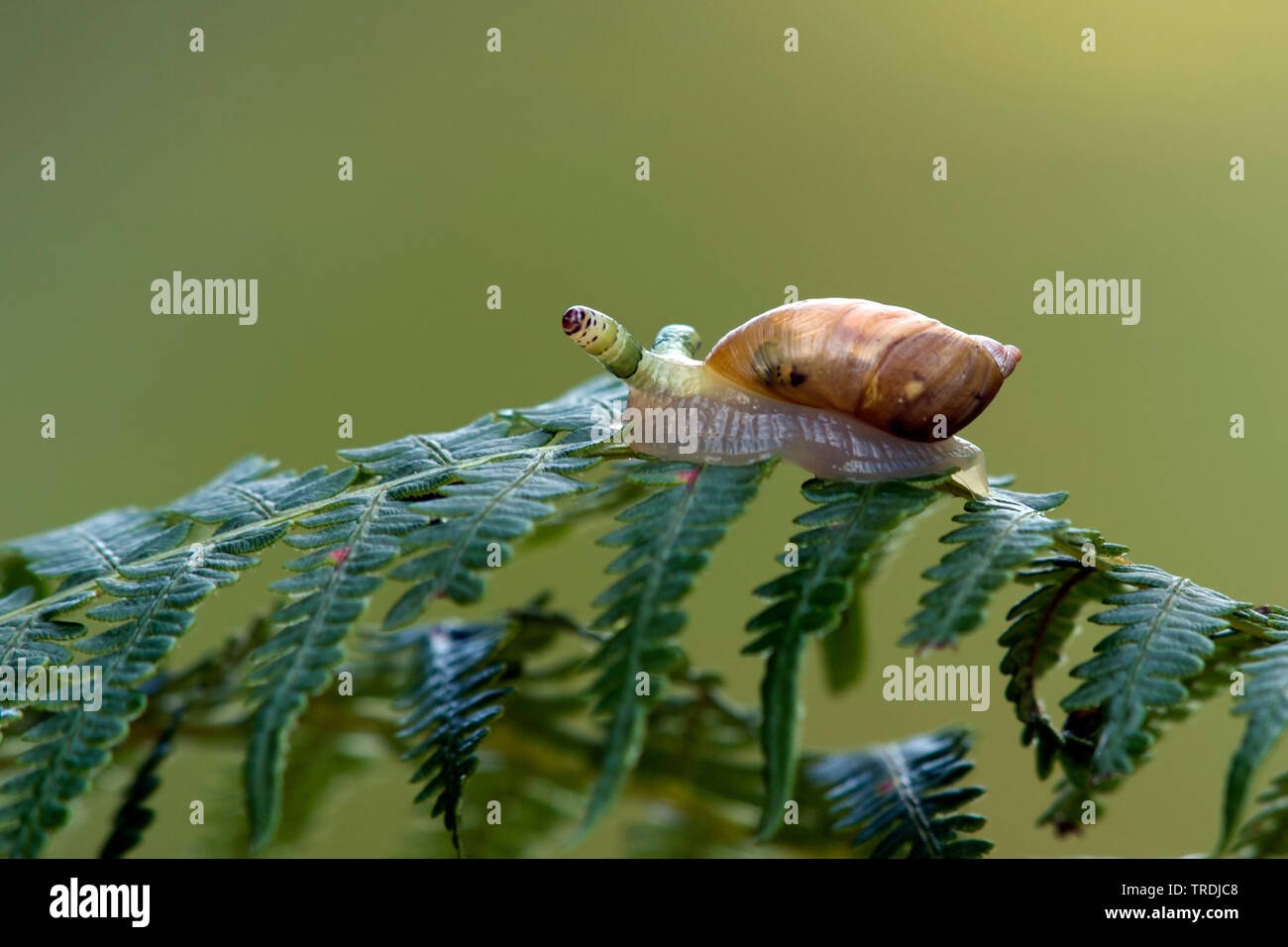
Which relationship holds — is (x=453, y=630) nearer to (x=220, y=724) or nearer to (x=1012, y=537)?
(x=220, y=724)

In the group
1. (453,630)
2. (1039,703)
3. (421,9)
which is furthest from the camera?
(421,9)

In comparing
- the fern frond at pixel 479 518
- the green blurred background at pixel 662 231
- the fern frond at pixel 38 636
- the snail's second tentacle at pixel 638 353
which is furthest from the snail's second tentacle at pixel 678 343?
the green blurred background at pixel 662 231

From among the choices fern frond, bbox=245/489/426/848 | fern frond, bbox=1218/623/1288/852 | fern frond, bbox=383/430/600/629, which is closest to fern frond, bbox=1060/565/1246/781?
fern frond, bbox=1218/623/1288/852

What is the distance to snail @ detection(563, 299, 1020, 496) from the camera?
3.30ft

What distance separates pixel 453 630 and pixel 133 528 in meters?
0.41

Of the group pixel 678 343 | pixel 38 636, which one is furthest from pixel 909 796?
pixel 38 636

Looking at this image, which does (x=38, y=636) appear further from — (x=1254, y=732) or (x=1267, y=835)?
(x=1267, y=835)

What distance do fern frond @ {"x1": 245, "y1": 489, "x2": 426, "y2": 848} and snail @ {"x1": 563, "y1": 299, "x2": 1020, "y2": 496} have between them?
0.93 feet

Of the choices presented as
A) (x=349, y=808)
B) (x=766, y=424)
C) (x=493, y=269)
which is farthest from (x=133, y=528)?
(x=493, y=269)

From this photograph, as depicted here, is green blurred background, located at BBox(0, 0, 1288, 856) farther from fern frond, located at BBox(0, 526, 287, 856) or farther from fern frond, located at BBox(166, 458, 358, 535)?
fern frond, located at BBox(0, 526, 287, 856)

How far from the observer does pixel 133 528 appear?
110 centimetres

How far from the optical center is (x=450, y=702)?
3.21 feet

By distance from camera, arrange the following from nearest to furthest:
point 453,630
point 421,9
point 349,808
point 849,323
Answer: point 849,323
point 453,630
point 349,808
point 421,9

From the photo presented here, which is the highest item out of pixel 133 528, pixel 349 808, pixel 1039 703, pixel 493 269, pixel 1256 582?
pixel 493 269
